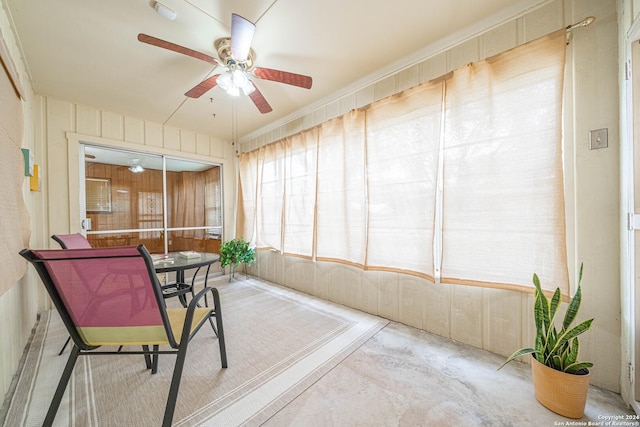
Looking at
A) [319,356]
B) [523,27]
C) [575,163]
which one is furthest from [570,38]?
[319,356]

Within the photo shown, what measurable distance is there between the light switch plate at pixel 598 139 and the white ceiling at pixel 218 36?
97 cm

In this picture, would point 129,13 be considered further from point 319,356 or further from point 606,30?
point 606,30

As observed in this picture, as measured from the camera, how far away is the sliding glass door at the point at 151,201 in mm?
3199

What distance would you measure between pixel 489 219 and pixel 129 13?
2986 mm

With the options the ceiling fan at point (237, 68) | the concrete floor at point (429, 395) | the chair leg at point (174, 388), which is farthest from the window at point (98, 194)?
the concrete floor at point (429, 395)

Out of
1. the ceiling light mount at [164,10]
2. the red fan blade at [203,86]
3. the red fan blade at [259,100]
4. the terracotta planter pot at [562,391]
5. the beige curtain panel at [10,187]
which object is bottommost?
the terracotta planter pot at [562,391]

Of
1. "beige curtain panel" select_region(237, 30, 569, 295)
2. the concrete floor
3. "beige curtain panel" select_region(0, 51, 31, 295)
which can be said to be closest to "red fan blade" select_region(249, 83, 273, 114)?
"beige curtain panel" select_region(237, 30, 569, 295)

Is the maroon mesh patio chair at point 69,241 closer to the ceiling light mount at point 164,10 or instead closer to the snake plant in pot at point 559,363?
the ceiling light mount at point 164,10

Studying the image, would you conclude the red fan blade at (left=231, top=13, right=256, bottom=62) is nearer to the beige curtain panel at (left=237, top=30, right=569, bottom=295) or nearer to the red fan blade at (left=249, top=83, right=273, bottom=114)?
the red fan blade at (left=249, top=83, right=273, bottom=114)

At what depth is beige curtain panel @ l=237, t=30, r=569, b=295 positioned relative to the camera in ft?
4.99

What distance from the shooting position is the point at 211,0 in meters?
1.54

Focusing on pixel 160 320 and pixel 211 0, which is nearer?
pixel 160 320

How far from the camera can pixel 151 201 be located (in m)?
3.63

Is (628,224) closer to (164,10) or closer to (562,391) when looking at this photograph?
(562,391)
